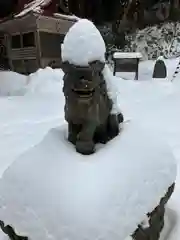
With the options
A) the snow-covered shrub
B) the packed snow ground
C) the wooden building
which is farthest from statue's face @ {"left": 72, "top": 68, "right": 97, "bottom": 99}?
the snow-covered shrub

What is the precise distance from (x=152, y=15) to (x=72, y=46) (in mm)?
13313

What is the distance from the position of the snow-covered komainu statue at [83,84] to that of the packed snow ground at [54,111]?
0.41 meters

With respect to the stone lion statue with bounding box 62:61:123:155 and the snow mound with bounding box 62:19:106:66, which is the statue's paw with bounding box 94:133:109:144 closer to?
the stone lion statue with bounding box 62:61:123:155

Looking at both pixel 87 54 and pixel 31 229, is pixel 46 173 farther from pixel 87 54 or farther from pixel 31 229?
pixel 87 54

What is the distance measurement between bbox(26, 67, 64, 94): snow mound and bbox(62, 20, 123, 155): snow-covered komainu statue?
5336mm

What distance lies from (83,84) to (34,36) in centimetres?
866

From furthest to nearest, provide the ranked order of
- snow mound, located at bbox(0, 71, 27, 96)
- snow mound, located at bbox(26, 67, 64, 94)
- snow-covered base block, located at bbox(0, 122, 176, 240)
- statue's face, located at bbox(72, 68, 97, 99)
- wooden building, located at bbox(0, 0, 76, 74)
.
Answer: wooden building, located at bbox(0, 0, 76, 74)
snow mound, located at bbox(0, 71, 27, 96)
snow mound, located at bbox(26, 67, 64, 94)
statue's face, located at bbox(72, 68, 97, 99)
snow-covered base block, located at bbox(0, 122, 176, 240)

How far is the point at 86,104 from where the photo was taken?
1521 millimetres

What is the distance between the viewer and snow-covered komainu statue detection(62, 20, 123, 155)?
150cm

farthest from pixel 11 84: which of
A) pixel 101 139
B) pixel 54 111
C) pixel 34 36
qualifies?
pixel 101 139

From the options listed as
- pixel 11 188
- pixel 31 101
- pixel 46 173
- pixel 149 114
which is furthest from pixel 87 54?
pixel 31 101

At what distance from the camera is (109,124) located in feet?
5.69

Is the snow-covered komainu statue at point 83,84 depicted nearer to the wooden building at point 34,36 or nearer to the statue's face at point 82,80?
the statue's face at point 82,80

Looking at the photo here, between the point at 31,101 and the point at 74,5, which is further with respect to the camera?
the point at 74,5
